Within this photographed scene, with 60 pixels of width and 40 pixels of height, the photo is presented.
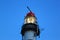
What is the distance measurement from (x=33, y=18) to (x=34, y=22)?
0.72m

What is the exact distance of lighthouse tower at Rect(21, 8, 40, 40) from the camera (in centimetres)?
3428

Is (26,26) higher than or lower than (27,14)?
lower

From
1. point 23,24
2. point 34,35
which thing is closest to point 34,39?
point 34,35

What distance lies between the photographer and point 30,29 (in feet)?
113

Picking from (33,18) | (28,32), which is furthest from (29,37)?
(33,18)

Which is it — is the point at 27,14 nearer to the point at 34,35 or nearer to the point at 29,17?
the point at 29,17

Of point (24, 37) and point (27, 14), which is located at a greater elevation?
point (27, 14)

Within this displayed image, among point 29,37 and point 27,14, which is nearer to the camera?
point 29,37

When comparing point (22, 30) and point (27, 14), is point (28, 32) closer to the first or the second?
point (22, 30)

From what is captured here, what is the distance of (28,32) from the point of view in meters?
34.5

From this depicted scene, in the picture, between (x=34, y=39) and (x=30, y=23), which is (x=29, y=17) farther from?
(x=34, y=39)

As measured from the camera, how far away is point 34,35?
3456cm

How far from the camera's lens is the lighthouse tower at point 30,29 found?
34281 millimetres

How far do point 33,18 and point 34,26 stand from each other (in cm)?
156
